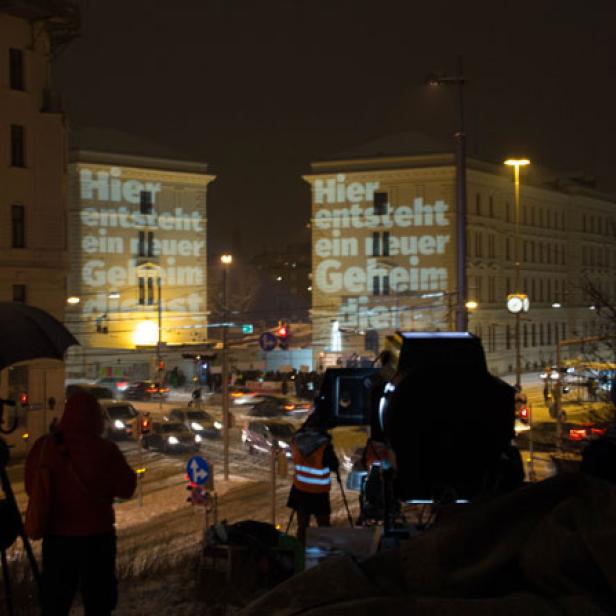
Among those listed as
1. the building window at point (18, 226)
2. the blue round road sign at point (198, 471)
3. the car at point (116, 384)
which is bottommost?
the car at point (116, 384)

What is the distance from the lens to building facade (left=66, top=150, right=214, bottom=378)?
66875 millimetres

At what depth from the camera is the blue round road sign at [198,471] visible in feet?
60.2

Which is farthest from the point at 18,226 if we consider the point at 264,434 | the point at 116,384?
the point at 116,384

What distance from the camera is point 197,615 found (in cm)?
860

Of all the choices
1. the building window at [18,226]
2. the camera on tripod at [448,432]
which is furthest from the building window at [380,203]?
the camera on tripod at [448,432]

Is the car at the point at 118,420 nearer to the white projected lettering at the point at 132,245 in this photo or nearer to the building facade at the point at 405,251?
the building facade at the point at 405,251

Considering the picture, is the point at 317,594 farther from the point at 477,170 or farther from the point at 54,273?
the point at 477,170

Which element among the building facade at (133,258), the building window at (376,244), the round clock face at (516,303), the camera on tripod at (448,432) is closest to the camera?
the camera on tripod at (448,432)

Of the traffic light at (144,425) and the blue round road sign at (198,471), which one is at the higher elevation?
the blue round road sign at (198,471)

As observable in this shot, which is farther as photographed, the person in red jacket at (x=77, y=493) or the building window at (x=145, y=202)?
the building window at (x=145, y=202)

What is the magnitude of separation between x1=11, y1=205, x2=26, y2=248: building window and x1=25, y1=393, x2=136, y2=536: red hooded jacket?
31.1 m

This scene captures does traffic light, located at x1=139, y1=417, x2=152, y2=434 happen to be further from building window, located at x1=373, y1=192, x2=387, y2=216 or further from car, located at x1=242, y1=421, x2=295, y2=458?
building window, located at x1=373, y1=192, x2=387, y2=216

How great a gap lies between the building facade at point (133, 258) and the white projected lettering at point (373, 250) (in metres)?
9.52

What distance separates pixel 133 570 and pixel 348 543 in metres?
6.53
